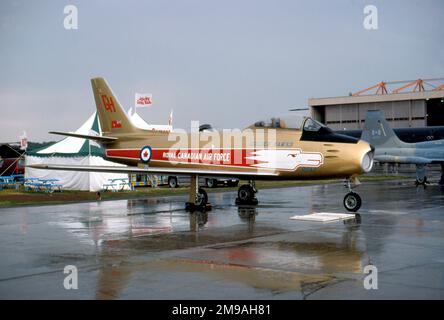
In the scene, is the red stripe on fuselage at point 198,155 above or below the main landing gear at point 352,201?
above

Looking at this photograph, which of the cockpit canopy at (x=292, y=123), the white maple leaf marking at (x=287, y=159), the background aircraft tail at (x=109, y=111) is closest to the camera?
the white maple leaf marking at (x=287, y=159)

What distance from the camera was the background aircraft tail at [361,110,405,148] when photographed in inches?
1356

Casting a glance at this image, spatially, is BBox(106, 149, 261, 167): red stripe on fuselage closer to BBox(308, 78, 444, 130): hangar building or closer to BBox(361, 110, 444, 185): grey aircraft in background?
BBox(361, 110, 444, 185): grey aircraft in background

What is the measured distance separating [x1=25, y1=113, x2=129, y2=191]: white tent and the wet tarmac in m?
11.5

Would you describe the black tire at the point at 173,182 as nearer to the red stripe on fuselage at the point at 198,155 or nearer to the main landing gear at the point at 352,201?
the red stripe on fuselage at the point at 198,155

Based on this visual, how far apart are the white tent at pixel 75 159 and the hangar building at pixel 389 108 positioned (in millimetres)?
71316

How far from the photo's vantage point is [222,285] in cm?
664

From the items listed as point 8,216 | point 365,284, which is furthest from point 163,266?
point 8,216

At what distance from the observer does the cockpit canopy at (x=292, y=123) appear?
15.6 metres

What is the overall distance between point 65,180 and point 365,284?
24547 millimetres

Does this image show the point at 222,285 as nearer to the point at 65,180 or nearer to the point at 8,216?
the point at 8,216

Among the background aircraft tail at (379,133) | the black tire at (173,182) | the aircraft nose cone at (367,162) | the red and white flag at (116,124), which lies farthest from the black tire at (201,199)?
the background aircraft tail at (379,133)
